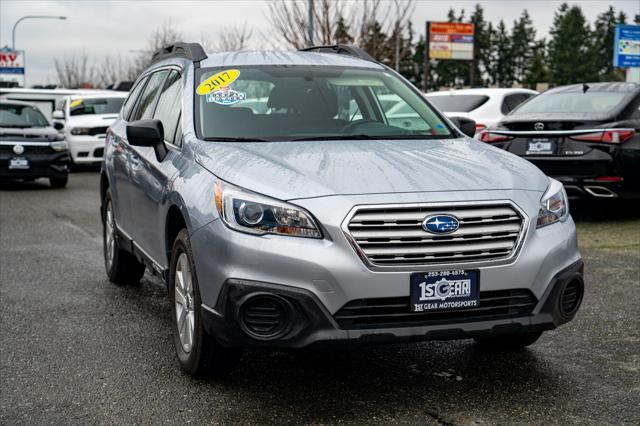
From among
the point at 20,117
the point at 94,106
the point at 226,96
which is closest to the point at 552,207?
the point at 226,96

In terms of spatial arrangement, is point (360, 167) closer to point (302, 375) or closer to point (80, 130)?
point (302, 375)

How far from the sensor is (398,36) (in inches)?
1297

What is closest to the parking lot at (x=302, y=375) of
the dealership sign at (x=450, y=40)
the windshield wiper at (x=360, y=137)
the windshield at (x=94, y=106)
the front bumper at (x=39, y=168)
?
the windshield wiper at (x=360, y=137)

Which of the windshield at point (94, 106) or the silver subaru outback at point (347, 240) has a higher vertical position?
the silver subaru outback at point (347, 240)

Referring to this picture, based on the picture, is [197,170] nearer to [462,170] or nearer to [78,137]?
[462,170]

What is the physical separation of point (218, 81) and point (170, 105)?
464mm

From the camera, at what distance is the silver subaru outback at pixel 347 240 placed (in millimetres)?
3857

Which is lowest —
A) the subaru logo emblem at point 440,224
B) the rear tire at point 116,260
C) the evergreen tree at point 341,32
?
the rear tire at point 116,260

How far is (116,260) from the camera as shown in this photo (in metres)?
7.15

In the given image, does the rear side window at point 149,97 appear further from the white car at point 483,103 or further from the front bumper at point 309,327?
the white car at point 483,103

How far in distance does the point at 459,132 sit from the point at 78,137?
54.3ft

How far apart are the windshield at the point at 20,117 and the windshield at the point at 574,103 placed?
9.82 metres

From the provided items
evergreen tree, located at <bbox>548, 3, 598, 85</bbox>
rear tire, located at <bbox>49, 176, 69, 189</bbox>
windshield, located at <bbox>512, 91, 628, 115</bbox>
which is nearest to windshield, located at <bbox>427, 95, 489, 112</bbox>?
windshield, located at <bbox>512, 91, 628, 115</bbox>

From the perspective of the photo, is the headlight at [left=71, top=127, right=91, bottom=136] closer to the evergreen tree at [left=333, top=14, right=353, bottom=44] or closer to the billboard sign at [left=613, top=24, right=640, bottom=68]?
the evergreen tree at [left=333, top=14, right=353, bottom=44]
